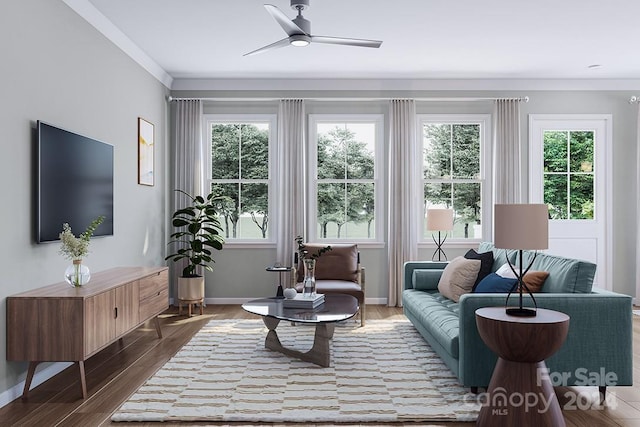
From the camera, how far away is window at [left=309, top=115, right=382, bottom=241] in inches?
273

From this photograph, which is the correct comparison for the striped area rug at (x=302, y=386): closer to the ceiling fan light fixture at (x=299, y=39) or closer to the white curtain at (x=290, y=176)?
the white curtain at (x=290, y=176)

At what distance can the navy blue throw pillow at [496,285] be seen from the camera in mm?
3836

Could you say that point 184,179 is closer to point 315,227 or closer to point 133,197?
point 133,197

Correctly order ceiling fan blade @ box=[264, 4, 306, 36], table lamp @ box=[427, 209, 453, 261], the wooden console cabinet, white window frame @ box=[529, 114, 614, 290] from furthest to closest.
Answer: white window frame @ box=[529, 114, 614, 290] < table lamp @ box=[427, 209, 453, 261] < ceiling fan blade @ box=[264, 4, 306, 36] < the wooden console cabinet

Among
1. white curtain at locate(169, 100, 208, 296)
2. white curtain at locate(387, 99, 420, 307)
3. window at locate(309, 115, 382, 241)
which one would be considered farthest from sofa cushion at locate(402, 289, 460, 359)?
white curtain at locate(169, 100, 208, 296)

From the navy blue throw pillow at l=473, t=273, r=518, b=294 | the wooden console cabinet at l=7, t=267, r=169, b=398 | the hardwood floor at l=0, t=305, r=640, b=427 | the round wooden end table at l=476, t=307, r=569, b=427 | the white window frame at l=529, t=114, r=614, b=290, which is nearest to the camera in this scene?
the round wooden end table at l=476, t=307, r=569, b=427

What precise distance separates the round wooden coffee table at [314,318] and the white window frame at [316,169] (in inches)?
95.1

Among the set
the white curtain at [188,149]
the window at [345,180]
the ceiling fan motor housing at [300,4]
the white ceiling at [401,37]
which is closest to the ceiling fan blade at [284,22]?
the ceiling fan motor housing at [300,4]

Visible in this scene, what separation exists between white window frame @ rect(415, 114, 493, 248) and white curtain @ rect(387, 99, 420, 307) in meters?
0.18

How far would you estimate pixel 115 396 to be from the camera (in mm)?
3410

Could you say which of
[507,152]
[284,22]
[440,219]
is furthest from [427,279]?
[284,22]

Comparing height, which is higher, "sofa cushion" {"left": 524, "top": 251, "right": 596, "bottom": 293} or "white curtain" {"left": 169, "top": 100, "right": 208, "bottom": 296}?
"white curtain" {"left": 169, "top": 100, "right": 208, "bottom": 296}

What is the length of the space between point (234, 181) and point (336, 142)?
1.44m

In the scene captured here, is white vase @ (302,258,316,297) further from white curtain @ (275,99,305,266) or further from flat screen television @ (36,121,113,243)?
white curtain @ (275,99,305,266)
